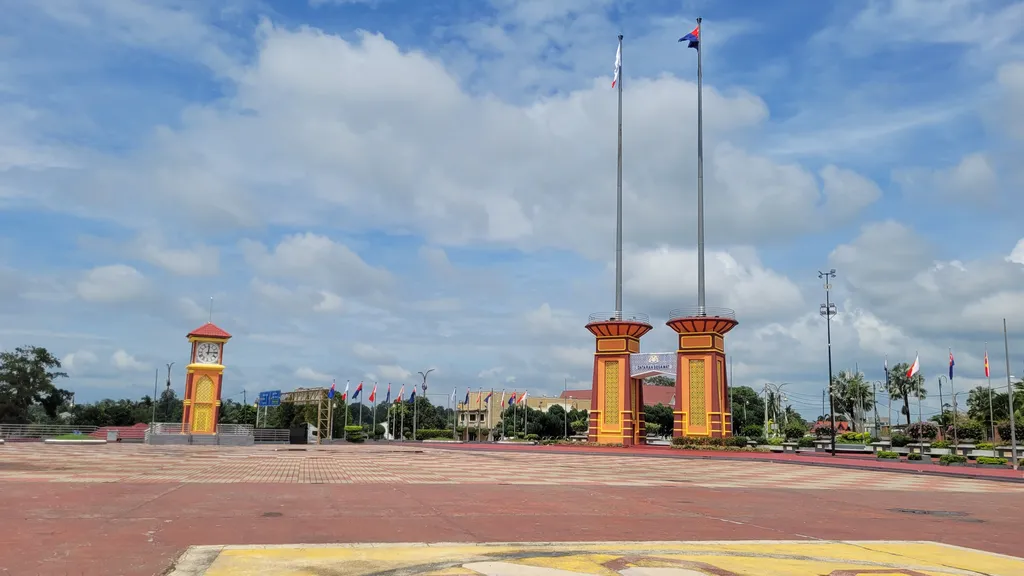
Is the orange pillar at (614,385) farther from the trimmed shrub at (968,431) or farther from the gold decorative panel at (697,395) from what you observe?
the trimmed shrub at (968,431)

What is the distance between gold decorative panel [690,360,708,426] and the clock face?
36617mm

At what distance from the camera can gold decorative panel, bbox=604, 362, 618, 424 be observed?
5703 centimetres

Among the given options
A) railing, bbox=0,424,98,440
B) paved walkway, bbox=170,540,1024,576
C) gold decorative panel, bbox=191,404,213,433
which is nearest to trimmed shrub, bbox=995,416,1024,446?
paved walkway, bbox=170,540,1024,576

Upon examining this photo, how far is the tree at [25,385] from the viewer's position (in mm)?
79206

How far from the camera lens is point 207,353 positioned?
59.9m

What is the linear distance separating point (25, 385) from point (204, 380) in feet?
115

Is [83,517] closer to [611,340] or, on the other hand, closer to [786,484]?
[786,484]

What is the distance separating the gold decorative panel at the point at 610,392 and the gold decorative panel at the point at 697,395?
585 centimetres

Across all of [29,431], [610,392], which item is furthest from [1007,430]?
[29,431]

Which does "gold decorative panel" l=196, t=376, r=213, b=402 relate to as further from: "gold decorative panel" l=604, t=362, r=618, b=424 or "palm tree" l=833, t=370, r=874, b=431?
"palm tree" l=833, t=370, r=874, b=431

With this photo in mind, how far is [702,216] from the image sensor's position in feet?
186

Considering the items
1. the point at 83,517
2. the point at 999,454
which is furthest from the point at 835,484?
the point at 999,454

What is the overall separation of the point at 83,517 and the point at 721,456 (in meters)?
40.7

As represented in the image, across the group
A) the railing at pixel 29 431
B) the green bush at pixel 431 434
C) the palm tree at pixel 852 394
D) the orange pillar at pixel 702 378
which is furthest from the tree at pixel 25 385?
the palm tree at pixel 852 394
